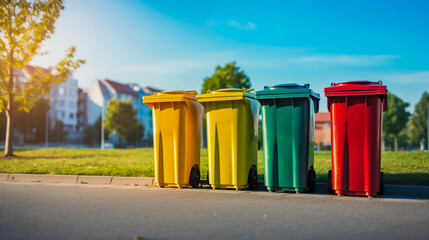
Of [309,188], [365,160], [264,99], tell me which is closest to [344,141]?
[365,160]

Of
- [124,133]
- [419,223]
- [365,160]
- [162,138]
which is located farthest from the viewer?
[124,133]

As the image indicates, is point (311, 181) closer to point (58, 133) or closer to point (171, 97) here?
point (171, 97)

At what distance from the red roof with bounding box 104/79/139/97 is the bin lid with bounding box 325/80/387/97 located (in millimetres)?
73599

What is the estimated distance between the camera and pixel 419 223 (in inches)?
190

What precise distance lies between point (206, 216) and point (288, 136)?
279 cm

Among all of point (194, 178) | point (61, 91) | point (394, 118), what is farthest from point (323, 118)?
point (194, 178)

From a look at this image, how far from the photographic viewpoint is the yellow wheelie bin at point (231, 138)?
310 inches

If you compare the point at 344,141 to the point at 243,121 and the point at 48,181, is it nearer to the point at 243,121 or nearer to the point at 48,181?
the point at 243,121

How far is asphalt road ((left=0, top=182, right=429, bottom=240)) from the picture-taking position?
4.29m

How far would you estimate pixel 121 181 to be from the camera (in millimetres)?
9438

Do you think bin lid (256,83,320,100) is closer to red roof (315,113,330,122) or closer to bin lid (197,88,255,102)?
bin lid (197,88,255,102)

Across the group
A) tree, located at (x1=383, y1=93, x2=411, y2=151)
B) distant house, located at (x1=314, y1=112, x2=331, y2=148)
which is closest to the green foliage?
distant house, located at (x1=314, y1=112, x2=331, y2=148)

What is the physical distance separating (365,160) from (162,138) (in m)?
3.90

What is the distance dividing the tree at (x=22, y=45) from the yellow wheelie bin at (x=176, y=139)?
47.3 feet
